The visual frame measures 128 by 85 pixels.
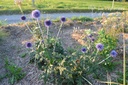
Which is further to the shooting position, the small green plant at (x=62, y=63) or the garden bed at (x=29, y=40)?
the garden bed at (x=29, y=40)

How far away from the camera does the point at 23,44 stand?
6.79m

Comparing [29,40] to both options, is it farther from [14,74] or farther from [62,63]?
[62,63]

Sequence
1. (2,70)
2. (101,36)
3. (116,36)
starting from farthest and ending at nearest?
(116,36) < (101,36) < (2,70)

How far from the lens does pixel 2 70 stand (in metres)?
5.89

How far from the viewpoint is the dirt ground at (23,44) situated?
561 centimetres

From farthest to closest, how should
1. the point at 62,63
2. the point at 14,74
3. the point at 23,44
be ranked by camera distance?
1. the point at 23,44
2. the point at 14,74
3. the point at 62,63

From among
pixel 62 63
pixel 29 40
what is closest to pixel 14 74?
pixel 62 63

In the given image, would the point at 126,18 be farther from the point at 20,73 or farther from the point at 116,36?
the point at 20,73

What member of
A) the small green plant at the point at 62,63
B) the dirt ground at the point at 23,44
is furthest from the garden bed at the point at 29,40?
the small green plant at the point at 62,63

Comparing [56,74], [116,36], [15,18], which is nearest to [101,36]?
[116,36]

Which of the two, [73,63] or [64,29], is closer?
[73,63]

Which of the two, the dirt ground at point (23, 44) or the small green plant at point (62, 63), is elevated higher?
the small green plant at point (62, 63)

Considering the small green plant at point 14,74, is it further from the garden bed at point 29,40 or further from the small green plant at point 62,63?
the small green plant at point 62,63

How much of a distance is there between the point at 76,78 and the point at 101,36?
1579 mm
